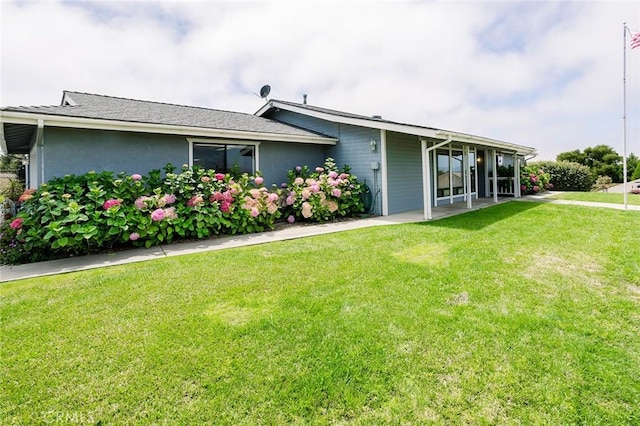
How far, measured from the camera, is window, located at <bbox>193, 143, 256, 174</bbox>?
8578mm

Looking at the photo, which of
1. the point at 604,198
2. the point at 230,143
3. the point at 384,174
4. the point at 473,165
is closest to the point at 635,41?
the point at 604,198

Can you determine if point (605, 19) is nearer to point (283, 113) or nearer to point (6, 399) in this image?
point (283, 113)

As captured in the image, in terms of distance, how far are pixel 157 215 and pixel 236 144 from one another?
3.85 meters

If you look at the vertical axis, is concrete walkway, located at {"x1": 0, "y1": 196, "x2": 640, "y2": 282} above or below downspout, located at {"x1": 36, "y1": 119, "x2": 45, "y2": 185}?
below

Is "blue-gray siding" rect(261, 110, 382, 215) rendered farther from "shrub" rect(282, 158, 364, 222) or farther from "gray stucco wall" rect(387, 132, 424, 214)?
"shrub" rect(282, 158, 364, 222)

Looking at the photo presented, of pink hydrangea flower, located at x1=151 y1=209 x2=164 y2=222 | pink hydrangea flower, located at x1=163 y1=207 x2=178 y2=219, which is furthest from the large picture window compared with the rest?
pink hydrangea flower, located at x1=151 y1=209 x2=164 y2=222

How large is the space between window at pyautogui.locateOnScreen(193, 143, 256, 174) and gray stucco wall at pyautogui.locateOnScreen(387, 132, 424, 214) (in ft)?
13.8

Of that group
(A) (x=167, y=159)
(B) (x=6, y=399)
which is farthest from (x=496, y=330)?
(A) (x=167, y=159)

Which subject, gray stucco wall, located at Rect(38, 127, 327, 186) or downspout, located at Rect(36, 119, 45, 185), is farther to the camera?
gray stucco wall, located at Rect(38, 127, 327, 186)

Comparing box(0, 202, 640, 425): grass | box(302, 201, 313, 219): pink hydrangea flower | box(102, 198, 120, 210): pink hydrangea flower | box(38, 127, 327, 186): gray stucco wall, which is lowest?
box(0, 202, 640, 425): grass

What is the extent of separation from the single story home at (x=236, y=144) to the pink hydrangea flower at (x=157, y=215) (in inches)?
87.0

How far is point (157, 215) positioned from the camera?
19.5 ft

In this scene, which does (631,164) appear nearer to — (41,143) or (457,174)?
(457,174)

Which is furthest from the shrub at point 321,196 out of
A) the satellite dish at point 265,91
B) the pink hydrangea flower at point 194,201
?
the satellite dish at point 265,91
